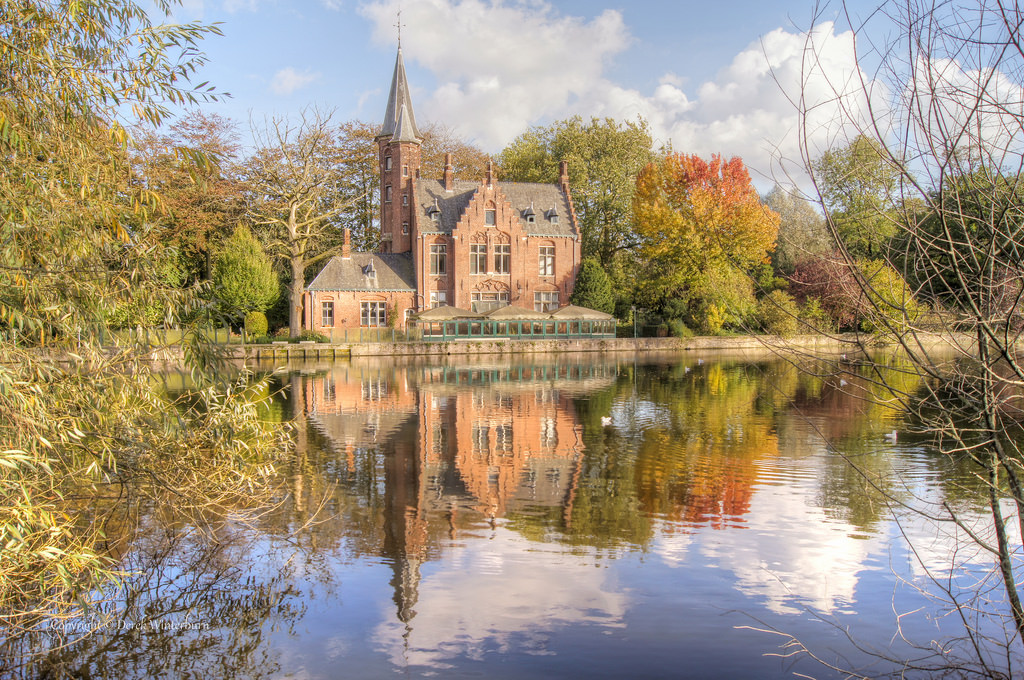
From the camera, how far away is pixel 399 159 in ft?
148

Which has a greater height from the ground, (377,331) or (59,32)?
(59,32)

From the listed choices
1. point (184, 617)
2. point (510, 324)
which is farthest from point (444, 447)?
point (510, 324)

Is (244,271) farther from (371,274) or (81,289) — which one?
(81,289)

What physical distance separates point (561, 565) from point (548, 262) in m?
38.6

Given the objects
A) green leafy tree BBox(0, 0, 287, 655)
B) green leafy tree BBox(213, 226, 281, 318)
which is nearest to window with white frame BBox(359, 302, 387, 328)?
green leafy tree BBox(213, 226, 281, 318)

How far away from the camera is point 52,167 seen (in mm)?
6578

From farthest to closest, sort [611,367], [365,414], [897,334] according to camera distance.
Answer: [611,367] < [365,414] < [897,334]

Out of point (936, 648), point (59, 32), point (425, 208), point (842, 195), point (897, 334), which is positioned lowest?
point (936, 648)

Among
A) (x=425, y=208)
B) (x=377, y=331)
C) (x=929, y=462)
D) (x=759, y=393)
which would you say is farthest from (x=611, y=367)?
(x=929, y=462)

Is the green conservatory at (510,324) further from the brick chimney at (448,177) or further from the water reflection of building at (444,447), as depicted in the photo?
the water reflection of building at (444,447)

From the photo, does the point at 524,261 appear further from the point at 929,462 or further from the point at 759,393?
the point at 929,462

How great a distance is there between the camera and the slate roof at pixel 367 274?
4188 centimetres

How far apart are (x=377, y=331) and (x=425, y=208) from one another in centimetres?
832

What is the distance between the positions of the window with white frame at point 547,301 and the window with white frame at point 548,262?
1192mm
